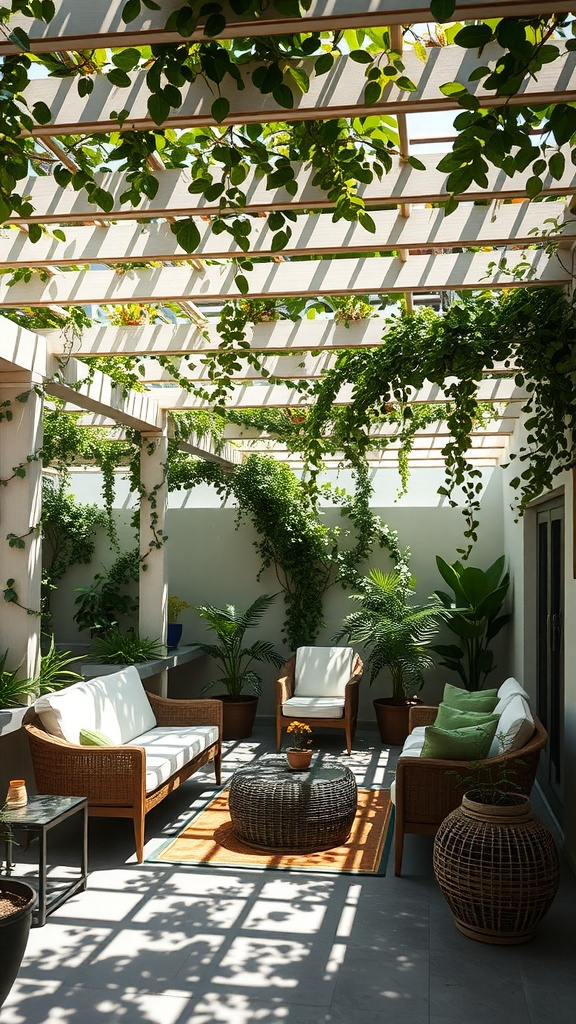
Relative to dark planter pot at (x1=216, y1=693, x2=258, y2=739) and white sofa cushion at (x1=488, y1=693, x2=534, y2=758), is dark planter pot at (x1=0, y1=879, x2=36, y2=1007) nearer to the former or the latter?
white sofa cushion at (x1=488, y1=693, x2=534, y2=758)

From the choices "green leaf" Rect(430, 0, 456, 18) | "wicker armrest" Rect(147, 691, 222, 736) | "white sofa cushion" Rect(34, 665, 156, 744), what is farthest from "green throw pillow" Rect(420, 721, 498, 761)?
"green leaf" Rect(430, 0, 456, 18)

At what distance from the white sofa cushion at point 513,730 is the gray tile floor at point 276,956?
2.57 feet

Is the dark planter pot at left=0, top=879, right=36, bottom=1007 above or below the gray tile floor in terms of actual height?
above

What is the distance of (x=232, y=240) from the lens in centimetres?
441

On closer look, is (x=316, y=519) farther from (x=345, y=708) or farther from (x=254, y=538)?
(x=345, y=708)

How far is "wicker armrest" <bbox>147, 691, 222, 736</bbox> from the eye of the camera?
23.1ft

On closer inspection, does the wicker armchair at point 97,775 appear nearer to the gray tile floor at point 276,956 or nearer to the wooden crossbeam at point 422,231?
the gray tile floor at point 276,956

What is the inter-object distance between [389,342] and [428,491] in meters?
5.43

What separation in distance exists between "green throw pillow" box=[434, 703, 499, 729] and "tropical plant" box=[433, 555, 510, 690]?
3268 millimetres

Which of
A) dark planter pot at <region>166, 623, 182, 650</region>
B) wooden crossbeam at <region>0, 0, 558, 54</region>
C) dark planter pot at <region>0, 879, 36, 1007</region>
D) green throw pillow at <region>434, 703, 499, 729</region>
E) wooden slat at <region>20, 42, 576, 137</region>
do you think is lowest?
dark planter pot at <region>0, 879, 36, 1007</region>

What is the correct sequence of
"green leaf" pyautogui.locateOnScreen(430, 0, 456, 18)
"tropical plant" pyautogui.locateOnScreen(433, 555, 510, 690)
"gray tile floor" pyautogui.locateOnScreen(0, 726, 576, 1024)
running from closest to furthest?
"green leaf" pyautogui.locateOnScreen(430, 0, 456, 18) < "gray tile floor" pyautogui.locateOnScreen(0, 726, 576, 1024) < "tropical plant" pyautogui.locateOnScreen(433, 555, 510, 690)

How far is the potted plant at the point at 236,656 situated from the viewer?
926cm

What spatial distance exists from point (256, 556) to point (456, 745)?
572 centimetres

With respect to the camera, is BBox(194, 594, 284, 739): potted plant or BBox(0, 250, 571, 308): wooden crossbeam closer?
BBox(0, 250, 571, 308): wooden crossbeam
